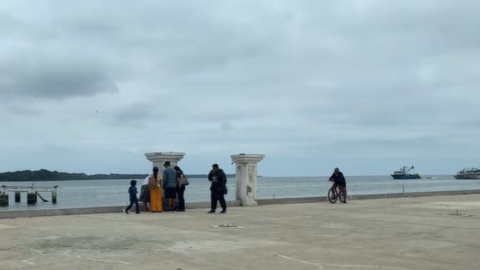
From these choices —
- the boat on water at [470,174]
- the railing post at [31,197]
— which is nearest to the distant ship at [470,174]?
the boat on water at [470,174]

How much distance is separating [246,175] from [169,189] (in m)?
3.64

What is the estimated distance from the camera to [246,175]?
21328 mm

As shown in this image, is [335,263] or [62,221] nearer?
[335,263]

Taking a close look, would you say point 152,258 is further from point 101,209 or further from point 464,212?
point 464,212

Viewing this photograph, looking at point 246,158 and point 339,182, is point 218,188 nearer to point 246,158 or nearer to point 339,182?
point 246,158

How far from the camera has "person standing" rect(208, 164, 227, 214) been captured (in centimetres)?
1842

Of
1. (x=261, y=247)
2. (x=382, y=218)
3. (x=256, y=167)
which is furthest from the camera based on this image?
(x=256, y=167)

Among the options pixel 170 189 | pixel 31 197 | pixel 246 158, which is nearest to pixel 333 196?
pixel 246 158

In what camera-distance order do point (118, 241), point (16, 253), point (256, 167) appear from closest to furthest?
point (16, 253) → point (118, 241) → point (256, 167)

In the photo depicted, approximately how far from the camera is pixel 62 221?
51.2 ft

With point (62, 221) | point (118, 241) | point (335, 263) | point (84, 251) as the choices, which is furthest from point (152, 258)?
point (62, 221)

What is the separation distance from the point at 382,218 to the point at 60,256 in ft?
31.6

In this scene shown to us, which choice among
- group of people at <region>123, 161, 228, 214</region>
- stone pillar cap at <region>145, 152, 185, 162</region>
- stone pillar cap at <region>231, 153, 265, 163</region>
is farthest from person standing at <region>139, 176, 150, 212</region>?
stone pillar cap at <region>231, 153, 265, 163</region>

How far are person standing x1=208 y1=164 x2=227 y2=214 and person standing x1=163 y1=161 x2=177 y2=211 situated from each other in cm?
118
